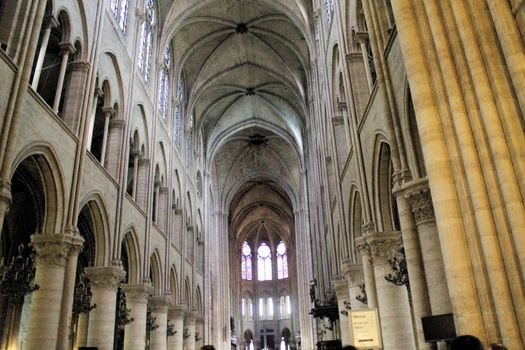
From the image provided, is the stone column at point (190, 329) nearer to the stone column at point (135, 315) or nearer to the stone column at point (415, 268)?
the stone column at point (135, 315)

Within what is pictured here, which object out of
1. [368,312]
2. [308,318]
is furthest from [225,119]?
[368,312]

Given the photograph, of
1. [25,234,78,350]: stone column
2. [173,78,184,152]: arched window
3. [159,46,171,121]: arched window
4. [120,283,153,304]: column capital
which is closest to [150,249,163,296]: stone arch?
[120,283,153,304]: column capital

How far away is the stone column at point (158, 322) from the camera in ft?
70.0

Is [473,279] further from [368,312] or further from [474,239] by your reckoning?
[368,312]

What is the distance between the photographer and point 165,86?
2508 cm

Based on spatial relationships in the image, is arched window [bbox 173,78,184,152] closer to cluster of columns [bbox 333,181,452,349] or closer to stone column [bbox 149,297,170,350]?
stone column [bbox 149,297,170,350]

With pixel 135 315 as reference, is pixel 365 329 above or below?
below

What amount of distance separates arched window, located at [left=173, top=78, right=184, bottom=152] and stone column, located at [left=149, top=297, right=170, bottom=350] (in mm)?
8618

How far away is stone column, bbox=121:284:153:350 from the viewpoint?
17.9 meters

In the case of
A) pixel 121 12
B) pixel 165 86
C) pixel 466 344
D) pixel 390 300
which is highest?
pixel 165 86

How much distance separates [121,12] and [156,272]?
10691mm

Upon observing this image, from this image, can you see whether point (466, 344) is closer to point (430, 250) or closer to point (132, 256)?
point (430, 250)

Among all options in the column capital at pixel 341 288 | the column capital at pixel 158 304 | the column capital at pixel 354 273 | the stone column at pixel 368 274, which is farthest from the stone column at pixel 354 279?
the column capital at pixel 158 304

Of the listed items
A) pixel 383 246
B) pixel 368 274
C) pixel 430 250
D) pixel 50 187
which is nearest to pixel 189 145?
pixel 50 187
